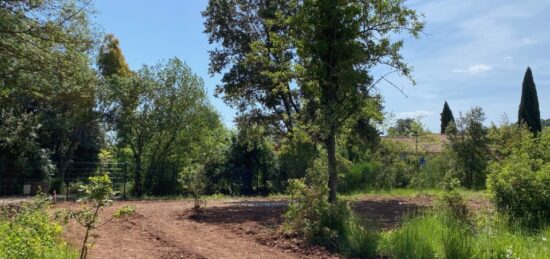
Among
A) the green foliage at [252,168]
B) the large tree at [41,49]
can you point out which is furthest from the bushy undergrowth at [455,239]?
the green foliage at [252,168]

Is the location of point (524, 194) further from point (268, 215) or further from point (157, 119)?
point (157, 119)

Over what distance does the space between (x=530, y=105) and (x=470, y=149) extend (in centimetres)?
1725

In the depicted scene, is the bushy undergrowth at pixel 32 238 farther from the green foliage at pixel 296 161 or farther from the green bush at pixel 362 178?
the green bush at pixel 362 178

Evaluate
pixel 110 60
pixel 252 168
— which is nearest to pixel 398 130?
pixel 252 168

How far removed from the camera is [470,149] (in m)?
21.9

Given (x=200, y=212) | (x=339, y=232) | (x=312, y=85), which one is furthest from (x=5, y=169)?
(x=339, y=232)

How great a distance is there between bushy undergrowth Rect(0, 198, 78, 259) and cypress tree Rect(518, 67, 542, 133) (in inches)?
1394

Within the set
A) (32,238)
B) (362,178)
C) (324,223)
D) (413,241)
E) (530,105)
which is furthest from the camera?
(530,105)

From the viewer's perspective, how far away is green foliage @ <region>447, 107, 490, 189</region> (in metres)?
21.7

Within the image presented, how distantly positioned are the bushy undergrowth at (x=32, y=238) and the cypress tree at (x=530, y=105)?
35.4 metres

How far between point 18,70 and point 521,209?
439 inches

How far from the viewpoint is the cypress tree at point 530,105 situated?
35625 millimetres

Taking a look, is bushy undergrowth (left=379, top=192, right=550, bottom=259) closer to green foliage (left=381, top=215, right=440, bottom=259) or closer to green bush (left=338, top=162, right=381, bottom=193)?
green foliage (left=381, top=215, right=440, bottom=259)

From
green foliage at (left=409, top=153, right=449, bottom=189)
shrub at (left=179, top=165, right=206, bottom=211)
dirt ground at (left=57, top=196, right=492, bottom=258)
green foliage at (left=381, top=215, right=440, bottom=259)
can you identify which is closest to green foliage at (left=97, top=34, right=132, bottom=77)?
green foliage at (left=409, top=153, right=449, bottom=189)
